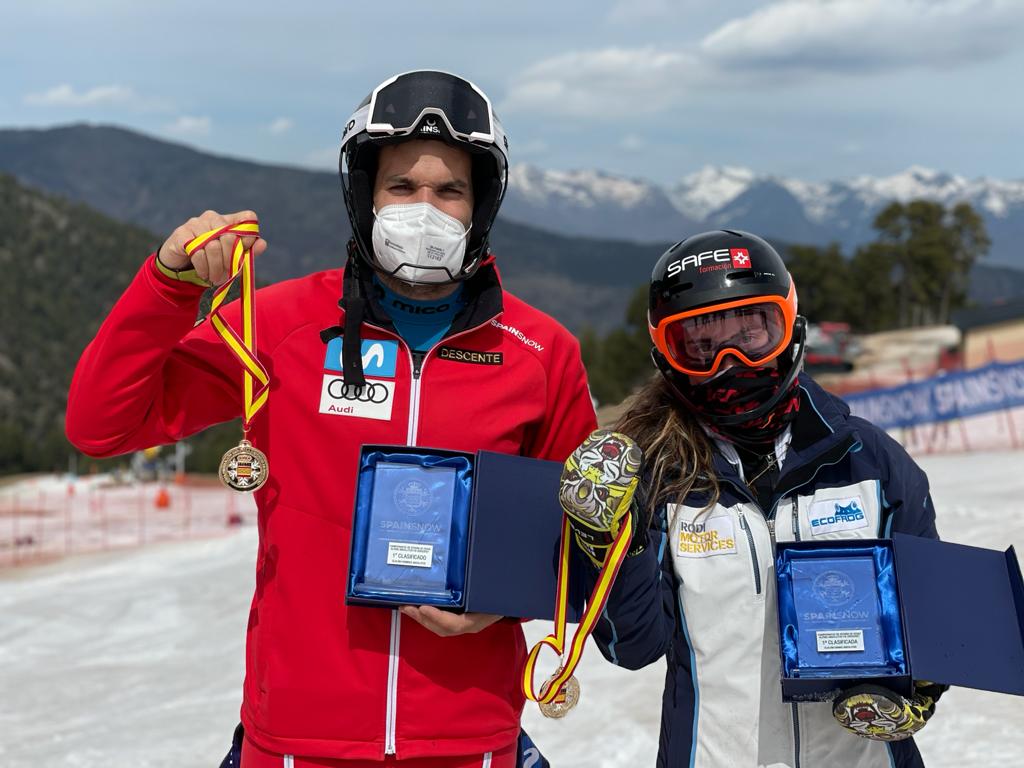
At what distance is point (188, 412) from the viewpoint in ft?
9.05

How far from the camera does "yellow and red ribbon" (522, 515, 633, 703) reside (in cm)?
244

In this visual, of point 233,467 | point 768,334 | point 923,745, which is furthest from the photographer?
point 923,745

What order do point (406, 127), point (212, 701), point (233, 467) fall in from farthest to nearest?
1. point (212, 701)
2. point (406, 127)
3. point (233, 467)

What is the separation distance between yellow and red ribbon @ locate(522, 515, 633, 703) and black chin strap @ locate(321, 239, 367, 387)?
67 centimetres

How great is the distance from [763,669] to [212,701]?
6.81 meters

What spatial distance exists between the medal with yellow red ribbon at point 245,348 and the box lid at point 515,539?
0.56 metres

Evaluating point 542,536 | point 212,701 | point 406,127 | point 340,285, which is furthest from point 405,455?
point 212,701

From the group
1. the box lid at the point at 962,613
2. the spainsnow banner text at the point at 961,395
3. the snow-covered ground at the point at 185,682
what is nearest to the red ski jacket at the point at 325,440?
the box lid at the point at 962,613

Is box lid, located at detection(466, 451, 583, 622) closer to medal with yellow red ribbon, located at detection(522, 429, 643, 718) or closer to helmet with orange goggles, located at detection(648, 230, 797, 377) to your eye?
medal with yellow red ribbon, located at detection(522, 429, 643, 718)

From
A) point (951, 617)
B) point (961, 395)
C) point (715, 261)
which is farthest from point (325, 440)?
point (961, 395)

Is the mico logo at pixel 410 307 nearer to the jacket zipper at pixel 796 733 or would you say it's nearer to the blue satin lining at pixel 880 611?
the blue satin lining at pixel 880 611

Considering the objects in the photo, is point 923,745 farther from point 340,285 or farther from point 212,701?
point 212,701

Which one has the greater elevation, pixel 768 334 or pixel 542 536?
pixel 768 334

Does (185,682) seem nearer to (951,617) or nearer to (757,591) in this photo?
(757,591)
